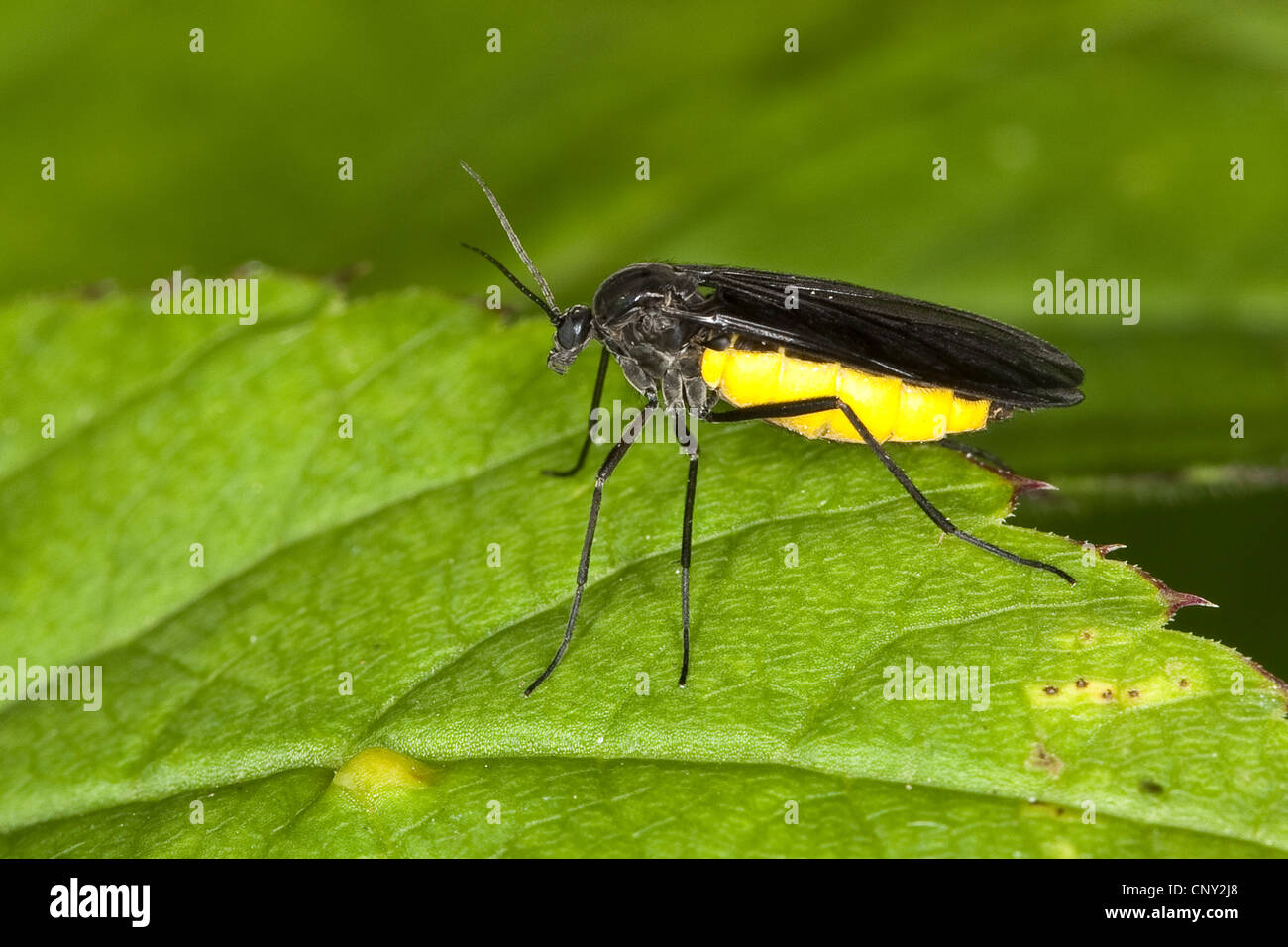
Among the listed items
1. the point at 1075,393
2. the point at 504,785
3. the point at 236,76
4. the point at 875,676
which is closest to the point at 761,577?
the point at 875,676

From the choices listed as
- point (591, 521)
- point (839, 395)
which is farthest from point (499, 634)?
point (839, 395)

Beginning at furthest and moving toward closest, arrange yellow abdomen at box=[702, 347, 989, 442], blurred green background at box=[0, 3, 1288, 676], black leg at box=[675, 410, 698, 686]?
blurred green background at box=[0, 3, 1288, 676] < yellow abdomen at box=[702, 347, 989, 442] < black leg at box=[675, 410, 698, 686]

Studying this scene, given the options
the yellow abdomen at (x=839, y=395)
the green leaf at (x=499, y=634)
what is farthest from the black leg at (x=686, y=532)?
the yellow abdomen at (x=839, y=395)

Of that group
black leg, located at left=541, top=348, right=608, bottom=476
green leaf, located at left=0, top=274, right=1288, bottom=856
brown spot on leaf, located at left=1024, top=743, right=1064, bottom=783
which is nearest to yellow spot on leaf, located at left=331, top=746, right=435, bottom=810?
green leaf, located at left=0, top=274, right=1288, bottom=856

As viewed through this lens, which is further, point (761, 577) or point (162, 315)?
point (162, 315)

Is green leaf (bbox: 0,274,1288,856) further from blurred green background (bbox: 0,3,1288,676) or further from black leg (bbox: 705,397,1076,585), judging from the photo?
blurred green background (bbox: 0,3,1288,676)
